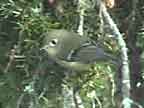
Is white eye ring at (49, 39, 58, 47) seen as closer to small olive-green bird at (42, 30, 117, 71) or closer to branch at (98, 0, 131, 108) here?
small olive-green bird at (42, 30, 117, 71)

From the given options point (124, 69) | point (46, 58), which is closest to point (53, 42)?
point (46, 58)

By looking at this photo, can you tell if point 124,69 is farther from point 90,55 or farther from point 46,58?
point 46,58

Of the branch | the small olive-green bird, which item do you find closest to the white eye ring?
the small olive-green bird

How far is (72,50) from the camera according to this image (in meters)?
1.19

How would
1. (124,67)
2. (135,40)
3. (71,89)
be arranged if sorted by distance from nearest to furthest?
1. (124,67)
2. (71,89)
3. (135,40)

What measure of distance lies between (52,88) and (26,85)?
0.07m

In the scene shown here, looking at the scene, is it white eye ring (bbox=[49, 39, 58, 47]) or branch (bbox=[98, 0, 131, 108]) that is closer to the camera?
branch (bbox=[98, 0, 131, 108])

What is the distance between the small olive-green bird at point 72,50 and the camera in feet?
3.82

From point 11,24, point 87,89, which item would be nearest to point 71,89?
point 87,89

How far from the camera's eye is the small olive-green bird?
116 cm

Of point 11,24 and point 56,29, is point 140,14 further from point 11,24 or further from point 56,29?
point 11,24

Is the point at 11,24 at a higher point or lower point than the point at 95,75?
higher

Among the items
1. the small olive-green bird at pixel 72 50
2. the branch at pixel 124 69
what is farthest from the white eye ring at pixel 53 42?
the branch at pixel 124 69

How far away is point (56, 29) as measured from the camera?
1235mm
